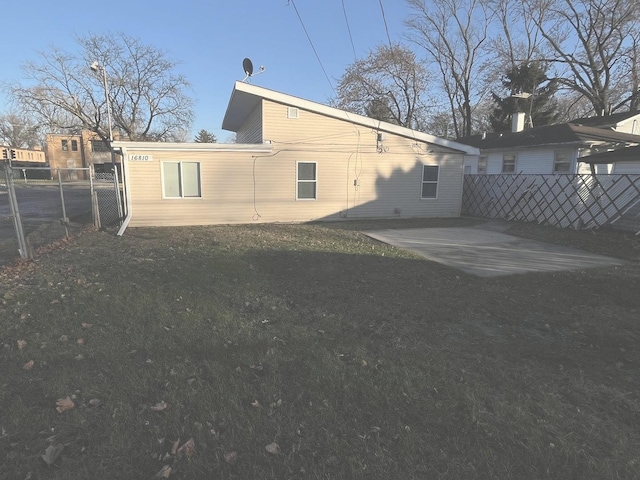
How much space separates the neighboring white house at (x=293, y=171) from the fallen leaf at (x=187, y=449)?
9862 millimetres

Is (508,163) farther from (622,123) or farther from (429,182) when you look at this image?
(429,182)

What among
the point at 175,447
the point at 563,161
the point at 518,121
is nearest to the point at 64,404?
the point at 175,447

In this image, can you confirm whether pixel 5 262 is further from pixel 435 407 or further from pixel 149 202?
pixel 435 407

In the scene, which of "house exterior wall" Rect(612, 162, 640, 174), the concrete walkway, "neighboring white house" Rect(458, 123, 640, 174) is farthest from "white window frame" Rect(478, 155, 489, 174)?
the concrete walkway

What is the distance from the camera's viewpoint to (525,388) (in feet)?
9.68

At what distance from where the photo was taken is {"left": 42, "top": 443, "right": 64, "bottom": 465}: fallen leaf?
86.0 inches

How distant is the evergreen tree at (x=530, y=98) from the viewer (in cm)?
2895

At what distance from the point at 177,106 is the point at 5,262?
33704mm

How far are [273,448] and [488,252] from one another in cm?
722

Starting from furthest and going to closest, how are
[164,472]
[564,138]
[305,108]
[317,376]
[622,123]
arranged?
[622,123], [564,138], [305,108], [317,376], [164,472]

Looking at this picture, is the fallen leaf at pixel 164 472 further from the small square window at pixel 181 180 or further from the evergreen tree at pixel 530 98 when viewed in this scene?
the evergreen tree at pixel 530 98

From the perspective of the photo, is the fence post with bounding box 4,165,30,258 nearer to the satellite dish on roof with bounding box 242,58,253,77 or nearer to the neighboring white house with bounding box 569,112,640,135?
the satellite dish on roof with bounding box 242,58,253,77

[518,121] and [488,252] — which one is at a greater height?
[518,121]

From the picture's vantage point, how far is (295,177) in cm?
1297
